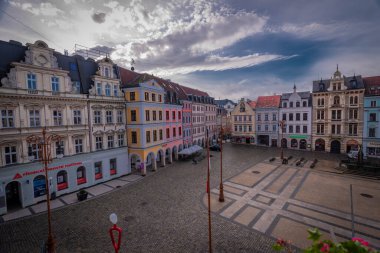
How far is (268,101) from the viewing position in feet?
170

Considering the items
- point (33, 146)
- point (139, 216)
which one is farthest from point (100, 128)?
point (139, 216)

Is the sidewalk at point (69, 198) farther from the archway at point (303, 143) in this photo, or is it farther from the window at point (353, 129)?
the window at point (353, 129)

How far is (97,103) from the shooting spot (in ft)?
82.3

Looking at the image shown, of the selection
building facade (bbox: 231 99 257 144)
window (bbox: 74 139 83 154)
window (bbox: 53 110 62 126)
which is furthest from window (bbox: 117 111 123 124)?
building facade (bbox: 231 99 257 144)

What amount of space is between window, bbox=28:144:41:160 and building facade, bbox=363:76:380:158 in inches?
2141

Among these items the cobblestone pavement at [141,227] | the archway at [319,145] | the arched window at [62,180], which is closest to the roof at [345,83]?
the archway at [319,145]

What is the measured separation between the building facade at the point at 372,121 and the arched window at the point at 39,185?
5403 centimetres

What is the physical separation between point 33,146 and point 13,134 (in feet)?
6.83

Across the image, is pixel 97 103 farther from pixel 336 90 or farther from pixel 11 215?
pixel 336 90

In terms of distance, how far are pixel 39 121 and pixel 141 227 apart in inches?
625

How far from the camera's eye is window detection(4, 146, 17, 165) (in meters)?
18.1

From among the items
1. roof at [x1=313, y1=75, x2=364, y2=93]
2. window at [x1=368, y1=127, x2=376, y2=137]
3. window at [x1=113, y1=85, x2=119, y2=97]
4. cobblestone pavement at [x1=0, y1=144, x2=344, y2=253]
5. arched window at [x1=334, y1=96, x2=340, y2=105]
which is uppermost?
roof at [x1=313, y1=75, x2=364, y2=93]

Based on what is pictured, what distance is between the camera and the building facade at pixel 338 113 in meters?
38.8

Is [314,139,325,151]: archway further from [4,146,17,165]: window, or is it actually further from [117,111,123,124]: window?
[4,146,17,165]: window
